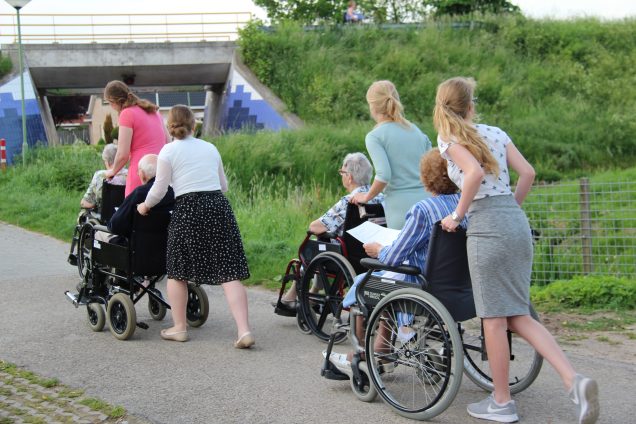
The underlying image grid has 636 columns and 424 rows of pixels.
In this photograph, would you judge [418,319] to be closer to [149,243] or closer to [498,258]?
[498,258]

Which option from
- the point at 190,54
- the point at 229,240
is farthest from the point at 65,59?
the point at 229,240

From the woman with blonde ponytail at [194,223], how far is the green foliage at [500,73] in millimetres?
20379

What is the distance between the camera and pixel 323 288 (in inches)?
253

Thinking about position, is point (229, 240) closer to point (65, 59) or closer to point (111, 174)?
point (111, 174)

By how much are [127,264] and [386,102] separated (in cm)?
239

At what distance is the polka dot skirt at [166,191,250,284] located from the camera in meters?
6.29

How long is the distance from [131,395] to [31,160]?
1784 cm

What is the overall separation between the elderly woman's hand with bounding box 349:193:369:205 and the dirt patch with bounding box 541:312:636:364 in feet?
6.14

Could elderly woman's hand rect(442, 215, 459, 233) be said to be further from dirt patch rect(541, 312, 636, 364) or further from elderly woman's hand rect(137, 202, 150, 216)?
elderly woman's hand rect(137, 202, 150, 216)

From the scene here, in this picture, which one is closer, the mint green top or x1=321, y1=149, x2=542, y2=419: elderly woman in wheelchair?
x1=321, y1=149, x2=542, y2=419: elderly woman in wheelchair

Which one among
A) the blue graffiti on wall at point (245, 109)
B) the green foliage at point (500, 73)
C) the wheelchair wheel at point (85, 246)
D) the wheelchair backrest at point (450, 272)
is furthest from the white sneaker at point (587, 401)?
the blue graffiti on wall at point (245, 109)

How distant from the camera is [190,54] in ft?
102

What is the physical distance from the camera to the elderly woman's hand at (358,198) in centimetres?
603

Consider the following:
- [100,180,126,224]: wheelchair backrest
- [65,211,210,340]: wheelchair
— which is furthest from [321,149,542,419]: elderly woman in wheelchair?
[100,180,126,224]: wheelchair backrest
